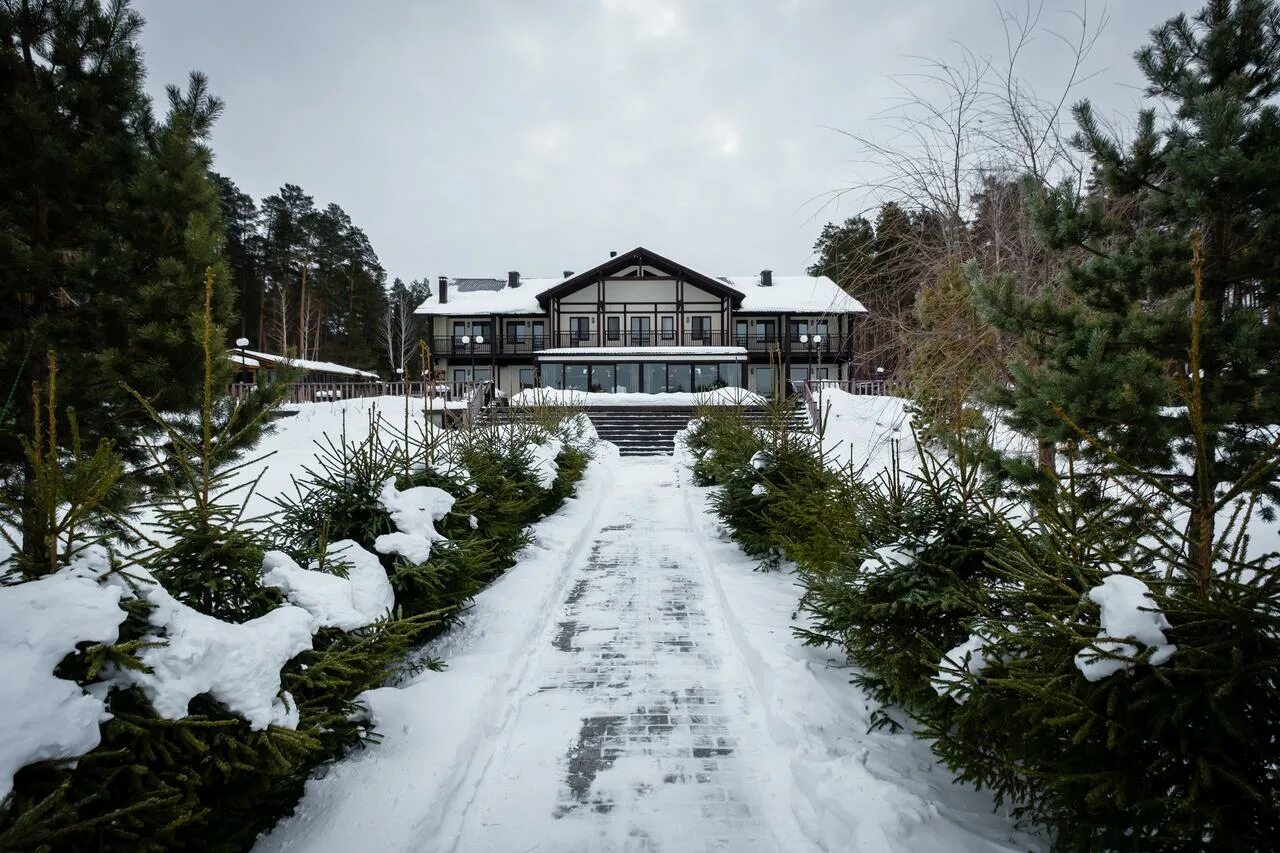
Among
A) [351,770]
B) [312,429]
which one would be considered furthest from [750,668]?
[312,429]

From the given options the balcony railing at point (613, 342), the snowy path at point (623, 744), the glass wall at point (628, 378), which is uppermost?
the balcony railing at point (613, 342)

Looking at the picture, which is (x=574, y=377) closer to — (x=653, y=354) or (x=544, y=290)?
(x=653, y=354)

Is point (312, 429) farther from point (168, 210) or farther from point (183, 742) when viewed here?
point (183, 742)

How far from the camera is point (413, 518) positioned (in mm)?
4008

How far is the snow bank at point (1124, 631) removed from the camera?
1697mm

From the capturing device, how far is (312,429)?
646 inches

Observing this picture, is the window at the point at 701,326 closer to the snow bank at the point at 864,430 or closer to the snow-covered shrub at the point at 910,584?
the snow bank at the point at 864,430

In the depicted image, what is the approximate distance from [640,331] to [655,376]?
4794 mm

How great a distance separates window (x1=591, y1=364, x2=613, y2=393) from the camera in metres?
29.1

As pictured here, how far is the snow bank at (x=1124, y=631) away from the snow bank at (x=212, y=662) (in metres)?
2.75

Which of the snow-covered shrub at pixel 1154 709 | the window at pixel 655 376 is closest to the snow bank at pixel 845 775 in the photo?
the snow-covered shrub at pixel 1154 709

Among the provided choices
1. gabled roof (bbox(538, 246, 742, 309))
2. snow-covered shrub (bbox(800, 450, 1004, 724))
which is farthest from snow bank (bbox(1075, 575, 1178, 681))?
gabled roof (bbox(538, 246, 742, 309))

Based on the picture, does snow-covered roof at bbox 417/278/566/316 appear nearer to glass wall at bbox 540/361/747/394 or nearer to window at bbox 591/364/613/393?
glass wall at bbox 540/361/747/394

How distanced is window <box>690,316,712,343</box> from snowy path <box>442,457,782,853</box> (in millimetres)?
27797
